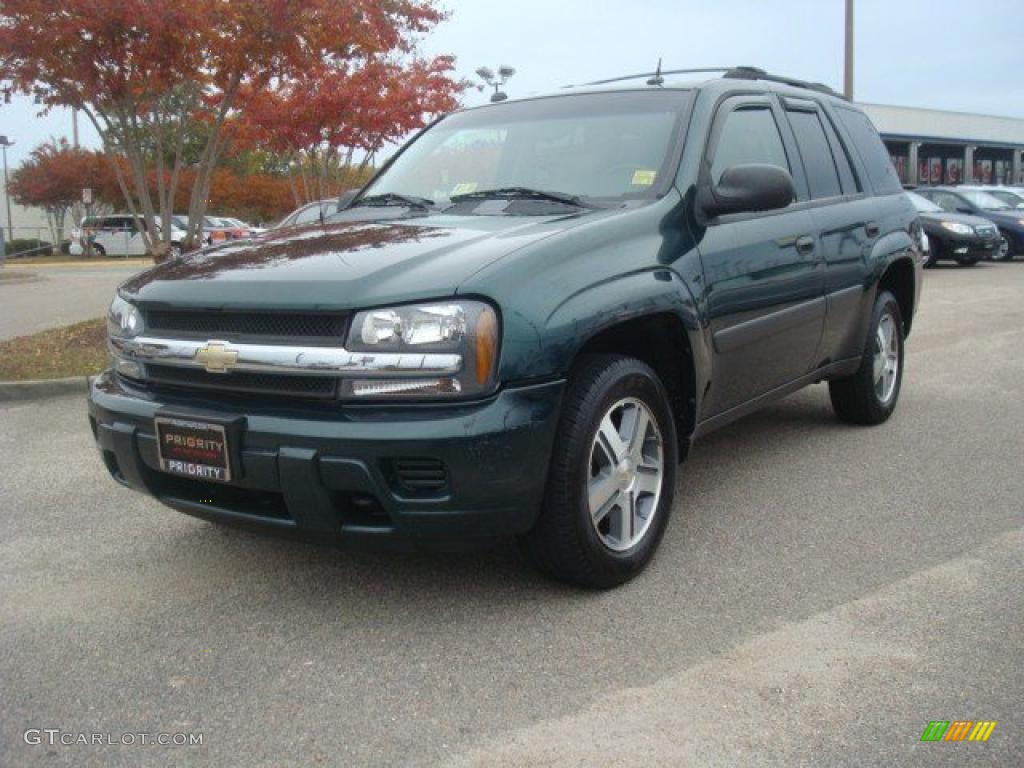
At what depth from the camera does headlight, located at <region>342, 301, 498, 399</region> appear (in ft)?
9.56

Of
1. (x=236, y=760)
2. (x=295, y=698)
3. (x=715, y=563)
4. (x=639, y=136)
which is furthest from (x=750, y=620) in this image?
(x=639, y=136)

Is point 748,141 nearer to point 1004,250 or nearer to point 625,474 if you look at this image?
point 625,474

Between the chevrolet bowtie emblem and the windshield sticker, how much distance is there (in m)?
1.75

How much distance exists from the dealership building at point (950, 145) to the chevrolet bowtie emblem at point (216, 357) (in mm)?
40773

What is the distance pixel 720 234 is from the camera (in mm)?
4023

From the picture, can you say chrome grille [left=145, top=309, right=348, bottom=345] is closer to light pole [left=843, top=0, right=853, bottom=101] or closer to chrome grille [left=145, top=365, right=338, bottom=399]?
chrome grille [left=145, top=365, right=338, bottom=399]

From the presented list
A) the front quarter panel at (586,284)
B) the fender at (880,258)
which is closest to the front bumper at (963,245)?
the fender at (880,258)

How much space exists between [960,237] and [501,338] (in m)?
17.3

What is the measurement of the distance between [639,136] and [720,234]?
1.81 ft

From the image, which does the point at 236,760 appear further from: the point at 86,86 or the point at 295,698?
the point at 86,86

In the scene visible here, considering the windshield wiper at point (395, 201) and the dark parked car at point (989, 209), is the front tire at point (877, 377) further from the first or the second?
the dark parked car at point (989, 209)

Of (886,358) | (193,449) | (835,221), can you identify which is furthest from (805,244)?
(193,449)

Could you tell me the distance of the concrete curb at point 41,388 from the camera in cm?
728

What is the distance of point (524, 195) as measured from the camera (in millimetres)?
4008
